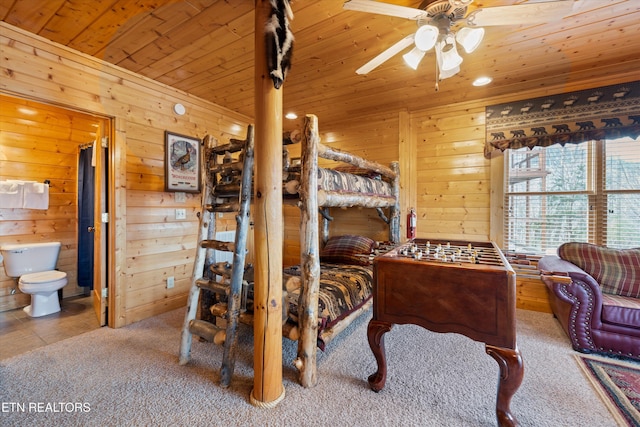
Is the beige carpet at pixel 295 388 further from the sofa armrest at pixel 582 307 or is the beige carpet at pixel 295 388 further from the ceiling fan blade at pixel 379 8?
the ceiling fan blade at pixel 379 8

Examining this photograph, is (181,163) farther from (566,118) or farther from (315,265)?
(566,118)

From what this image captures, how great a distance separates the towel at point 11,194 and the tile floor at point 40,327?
49.1 inches

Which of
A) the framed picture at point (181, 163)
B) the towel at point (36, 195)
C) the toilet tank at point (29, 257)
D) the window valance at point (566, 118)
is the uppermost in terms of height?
the window valance at point (566, 118)

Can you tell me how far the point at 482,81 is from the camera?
9.31ft

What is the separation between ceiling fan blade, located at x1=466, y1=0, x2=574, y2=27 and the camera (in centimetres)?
138

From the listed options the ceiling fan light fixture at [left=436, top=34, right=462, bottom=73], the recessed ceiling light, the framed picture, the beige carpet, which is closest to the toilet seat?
the beige carpet

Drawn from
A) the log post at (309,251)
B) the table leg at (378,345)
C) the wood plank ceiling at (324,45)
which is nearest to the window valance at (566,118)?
the wood plank ceiling at (324,45)

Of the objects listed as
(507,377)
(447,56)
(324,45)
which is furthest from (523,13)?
(507,377)

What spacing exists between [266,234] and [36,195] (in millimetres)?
3557

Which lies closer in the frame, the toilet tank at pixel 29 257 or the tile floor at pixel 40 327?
the tile floor at pixel 40 327

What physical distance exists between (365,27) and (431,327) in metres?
2.16

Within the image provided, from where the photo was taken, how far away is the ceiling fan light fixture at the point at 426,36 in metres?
1.58

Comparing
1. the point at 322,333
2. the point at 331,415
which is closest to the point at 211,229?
the point at 322,333

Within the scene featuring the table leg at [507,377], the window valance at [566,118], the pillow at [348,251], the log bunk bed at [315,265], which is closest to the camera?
the table leg at [507,377]
